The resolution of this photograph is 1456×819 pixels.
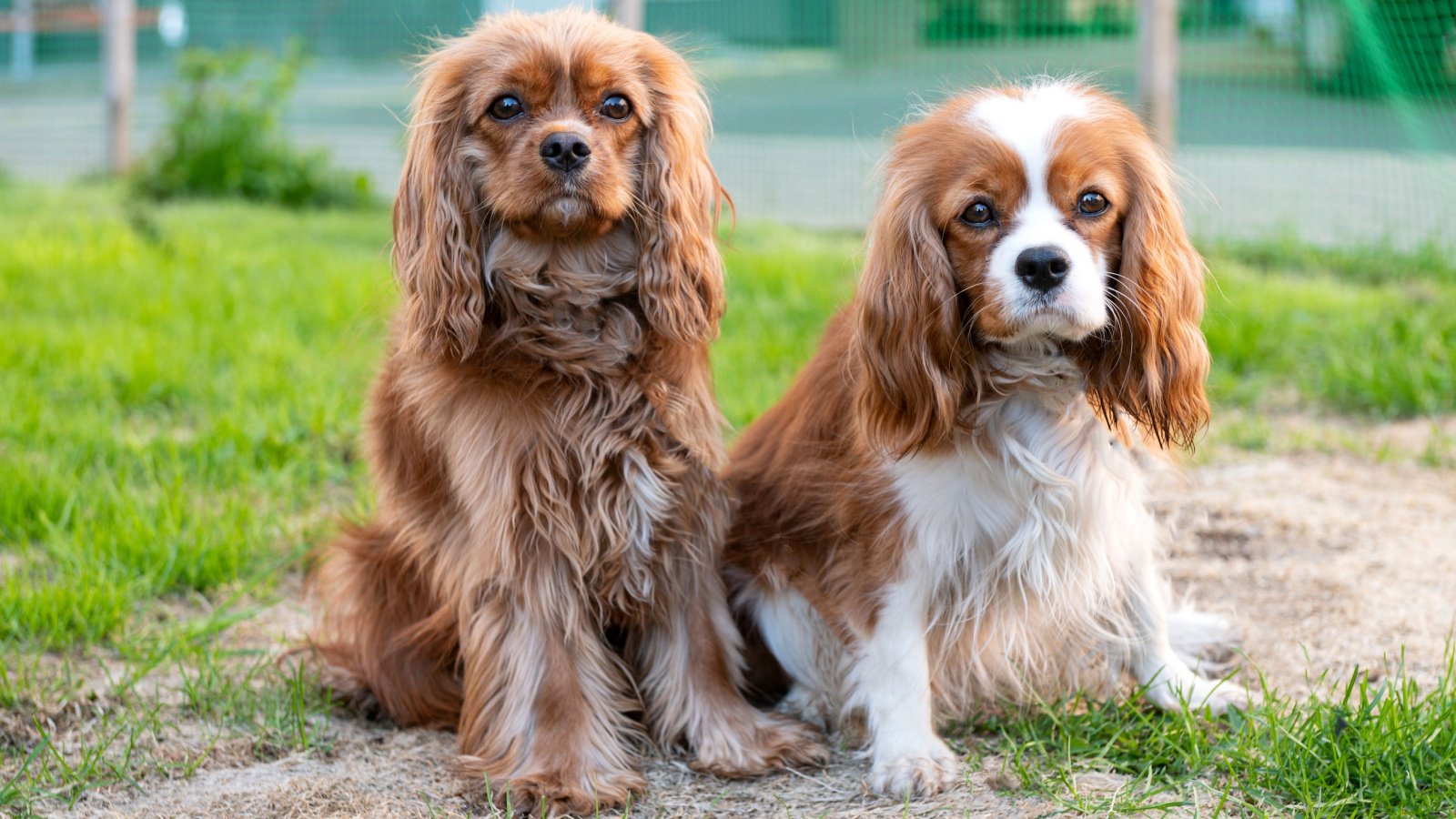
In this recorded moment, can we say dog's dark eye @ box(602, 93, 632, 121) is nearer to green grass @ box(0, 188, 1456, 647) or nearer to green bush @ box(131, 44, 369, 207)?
green grass @ box(0, 188, 1456, 647)

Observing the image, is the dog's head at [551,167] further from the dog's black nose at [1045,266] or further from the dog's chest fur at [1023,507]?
the dog's black nose at [1045,266]

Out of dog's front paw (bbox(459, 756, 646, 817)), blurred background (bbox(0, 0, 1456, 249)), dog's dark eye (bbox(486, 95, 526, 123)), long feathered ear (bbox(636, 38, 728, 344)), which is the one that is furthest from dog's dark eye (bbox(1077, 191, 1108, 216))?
blurred background (bbox(0, 0, 1456, 249))

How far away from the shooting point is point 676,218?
10.7 feet

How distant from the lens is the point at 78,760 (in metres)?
3.22

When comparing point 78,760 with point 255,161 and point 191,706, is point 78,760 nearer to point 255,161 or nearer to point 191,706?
point 191,706

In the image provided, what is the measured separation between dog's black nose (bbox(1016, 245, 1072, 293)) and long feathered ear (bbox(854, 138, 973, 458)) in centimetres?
22

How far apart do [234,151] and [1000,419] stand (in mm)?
9295

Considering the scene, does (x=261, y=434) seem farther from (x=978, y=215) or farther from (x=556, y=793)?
(x=978, y=215)

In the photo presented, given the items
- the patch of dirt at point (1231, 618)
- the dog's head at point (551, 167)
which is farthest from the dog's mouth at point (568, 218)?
the patch of dirt at point (1231, 618)

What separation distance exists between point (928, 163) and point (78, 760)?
2.33m

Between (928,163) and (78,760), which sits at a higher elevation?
(928,163)

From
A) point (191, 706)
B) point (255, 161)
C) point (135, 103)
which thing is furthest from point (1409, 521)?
point (135, 103)

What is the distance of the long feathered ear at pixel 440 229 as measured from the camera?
3117 millimetres

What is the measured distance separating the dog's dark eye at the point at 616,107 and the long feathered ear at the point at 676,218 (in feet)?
0.28
